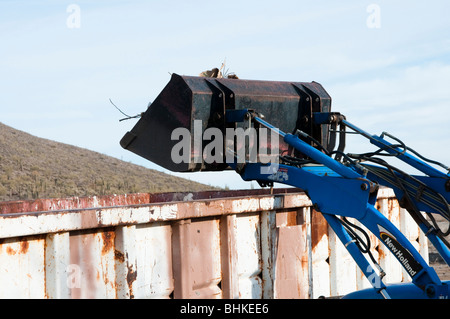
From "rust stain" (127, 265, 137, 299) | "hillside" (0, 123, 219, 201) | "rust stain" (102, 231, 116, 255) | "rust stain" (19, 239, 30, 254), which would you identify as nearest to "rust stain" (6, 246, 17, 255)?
"rust stain" (19, 239, 30, 254)

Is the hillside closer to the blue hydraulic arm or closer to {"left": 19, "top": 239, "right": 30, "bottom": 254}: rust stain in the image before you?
the blue hydraulic arm

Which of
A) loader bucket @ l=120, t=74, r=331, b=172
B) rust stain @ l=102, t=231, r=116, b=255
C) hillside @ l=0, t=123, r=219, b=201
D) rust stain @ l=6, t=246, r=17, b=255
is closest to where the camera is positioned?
rust stain @ l=6, t=246, r=17, b=255

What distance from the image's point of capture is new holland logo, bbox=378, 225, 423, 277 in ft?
14.8

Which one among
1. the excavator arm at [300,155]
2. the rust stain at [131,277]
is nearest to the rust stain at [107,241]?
the rust stain at [131,277]

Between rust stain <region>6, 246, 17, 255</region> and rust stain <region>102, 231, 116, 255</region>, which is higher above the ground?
rust stain <region>102, 231, 116, 255</region>

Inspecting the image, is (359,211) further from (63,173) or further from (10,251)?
(63,173)

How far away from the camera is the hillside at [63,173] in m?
20.4

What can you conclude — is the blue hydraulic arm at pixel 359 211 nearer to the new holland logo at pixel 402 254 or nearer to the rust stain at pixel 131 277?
the new holland logo at pixel 402 254

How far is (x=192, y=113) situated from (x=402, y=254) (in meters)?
1.96

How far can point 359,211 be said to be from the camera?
181 inches
